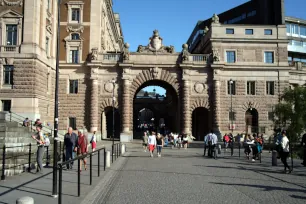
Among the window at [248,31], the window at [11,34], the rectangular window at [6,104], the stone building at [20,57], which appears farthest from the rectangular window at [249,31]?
the rectangular window at [6,104]

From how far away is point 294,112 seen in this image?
27828 mm

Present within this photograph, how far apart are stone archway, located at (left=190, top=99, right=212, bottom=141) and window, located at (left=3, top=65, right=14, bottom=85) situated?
68.7ft

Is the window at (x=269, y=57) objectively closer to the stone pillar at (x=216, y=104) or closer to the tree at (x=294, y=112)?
the stone pillar at (x=216, y=104)

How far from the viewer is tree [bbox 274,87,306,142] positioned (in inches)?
1032

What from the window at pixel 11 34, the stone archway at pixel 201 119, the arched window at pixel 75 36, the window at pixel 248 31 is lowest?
the stone archway at pixel 201 119

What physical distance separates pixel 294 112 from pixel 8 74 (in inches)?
1001

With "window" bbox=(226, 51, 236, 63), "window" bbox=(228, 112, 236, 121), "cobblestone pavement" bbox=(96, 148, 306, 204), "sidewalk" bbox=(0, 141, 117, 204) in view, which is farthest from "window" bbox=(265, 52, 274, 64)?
"sidewalk" bbox=(0, 141, 117, 204)

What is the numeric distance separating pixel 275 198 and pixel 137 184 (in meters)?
4.38

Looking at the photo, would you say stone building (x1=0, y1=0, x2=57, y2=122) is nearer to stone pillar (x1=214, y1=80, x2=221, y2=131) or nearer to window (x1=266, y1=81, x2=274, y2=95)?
stone pillar (x1=214, y1=80, x2=221, y2=131)

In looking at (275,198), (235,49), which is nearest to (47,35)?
(235,49)

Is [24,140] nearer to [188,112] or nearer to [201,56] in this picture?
[188,112]

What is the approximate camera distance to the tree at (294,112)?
2620cm

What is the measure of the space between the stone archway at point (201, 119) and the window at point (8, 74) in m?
20.9

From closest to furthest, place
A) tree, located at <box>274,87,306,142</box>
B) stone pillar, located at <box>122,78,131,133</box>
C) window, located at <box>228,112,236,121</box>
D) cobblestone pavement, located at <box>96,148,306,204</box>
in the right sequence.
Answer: cobblestone pavement, located at <box>96,148,306,204</box> < tree, located at <box>274,87,306,142</box> < stone pillar, located at <box>122,78,131,133</box> < window, located at <box>228,112,236,121</box>
